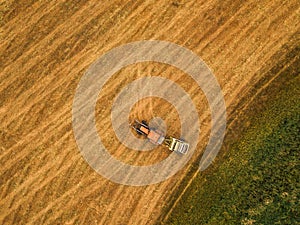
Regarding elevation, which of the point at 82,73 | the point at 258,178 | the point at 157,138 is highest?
the point at 258,178

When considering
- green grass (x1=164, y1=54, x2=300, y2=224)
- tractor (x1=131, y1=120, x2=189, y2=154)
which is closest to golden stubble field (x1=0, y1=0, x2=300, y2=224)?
tractor (x1=131, y1=120, x2=189, y2=154)

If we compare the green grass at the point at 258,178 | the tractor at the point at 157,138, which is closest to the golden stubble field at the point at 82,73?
the tractor at the point at 157,138

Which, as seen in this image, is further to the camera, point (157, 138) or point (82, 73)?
point (82, 73)

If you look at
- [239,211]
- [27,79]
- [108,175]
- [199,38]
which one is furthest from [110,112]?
[239,211]

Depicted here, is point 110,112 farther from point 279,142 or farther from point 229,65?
point 279,142

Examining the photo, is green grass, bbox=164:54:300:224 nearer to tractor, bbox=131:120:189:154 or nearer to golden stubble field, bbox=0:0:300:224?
golden stubble field, bbox=0:0:300:224

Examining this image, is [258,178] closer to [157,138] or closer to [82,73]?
[157,138]

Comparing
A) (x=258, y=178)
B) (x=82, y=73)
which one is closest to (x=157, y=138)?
(x=82, y=73)
